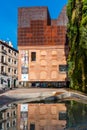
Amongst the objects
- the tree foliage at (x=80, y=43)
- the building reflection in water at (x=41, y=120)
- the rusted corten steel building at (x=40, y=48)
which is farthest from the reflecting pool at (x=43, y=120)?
the rusted corten steel building at (x=40, y=48)

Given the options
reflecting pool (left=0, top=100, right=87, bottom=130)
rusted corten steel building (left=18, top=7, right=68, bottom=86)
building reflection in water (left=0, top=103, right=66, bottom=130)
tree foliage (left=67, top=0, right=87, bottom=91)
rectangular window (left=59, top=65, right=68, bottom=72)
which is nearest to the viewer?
reflecting pool (left=0, top=100, right=87, bottom=130)

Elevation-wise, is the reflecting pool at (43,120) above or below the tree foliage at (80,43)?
below

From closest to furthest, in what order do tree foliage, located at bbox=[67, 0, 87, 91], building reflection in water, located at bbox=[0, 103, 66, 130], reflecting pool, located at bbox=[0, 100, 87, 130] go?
reflecting pool, located at bbox=[0, 100, 87, 130], building reflection in water, located at bbox=[0, 103, 66, 130], tree foliage, located at bbox=[67, 0, 87, 91]

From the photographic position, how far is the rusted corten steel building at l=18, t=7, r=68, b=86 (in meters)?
93.4

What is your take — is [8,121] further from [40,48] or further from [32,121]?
[40,48]

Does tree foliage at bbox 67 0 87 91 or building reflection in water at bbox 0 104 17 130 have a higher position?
tree foliage at bbox 67 0 87 91

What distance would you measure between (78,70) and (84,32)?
32.8 feet

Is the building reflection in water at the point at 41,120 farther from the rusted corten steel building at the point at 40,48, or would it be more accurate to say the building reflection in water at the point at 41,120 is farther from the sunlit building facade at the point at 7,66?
the rusted corten steel building at the point at 40,48

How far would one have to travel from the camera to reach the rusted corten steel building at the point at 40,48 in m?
93.4

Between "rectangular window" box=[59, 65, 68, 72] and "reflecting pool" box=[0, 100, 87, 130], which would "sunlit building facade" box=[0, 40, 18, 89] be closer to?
"rectangular window" box=[59, 65, 68, 72]

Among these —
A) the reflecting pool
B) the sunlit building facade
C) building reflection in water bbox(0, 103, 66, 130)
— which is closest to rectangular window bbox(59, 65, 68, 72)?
the sunlit building facade

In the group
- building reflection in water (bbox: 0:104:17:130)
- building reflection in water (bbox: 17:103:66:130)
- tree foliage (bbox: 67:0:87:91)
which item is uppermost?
tree foliage (bbox: 67:0:87:91)

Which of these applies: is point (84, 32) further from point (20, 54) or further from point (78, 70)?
point (20, 54)

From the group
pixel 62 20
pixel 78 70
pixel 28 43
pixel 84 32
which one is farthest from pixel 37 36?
pixel 84 32
